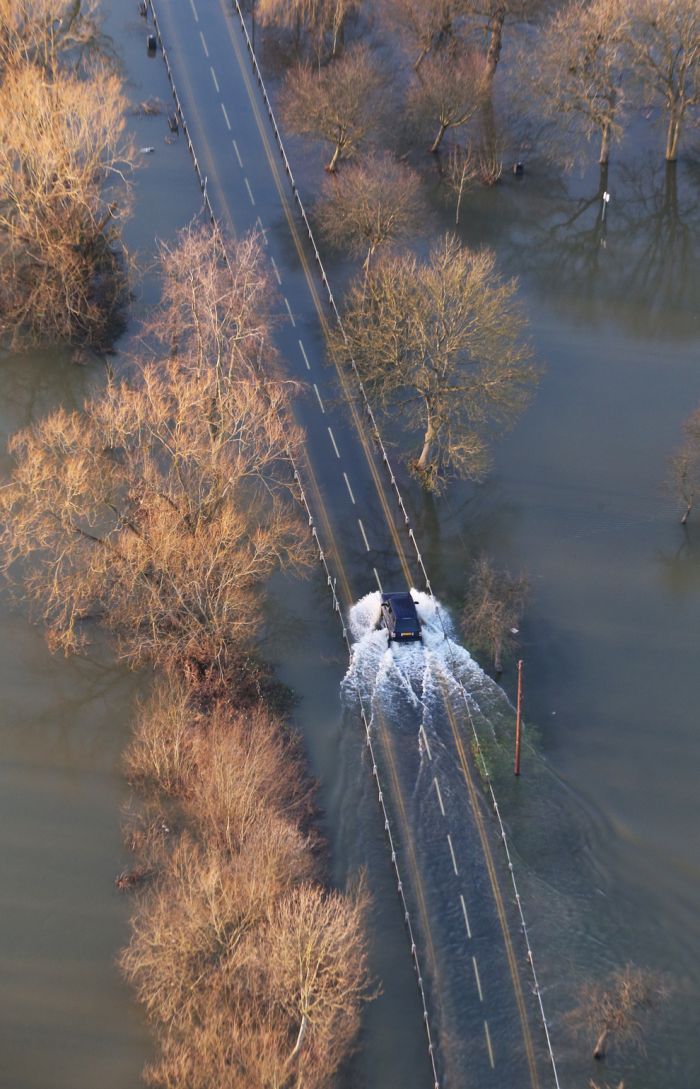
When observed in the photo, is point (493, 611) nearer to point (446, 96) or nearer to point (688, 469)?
point (688, 469)

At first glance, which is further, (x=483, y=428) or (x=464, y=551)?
(x=483, y=428)

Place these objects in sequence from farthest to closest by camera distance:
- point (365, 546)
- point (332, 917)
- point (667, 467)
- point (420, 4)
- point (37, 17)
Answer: point (420, 4), point (37, 17), point (667, 467), point (365, 546), point (332, 917)

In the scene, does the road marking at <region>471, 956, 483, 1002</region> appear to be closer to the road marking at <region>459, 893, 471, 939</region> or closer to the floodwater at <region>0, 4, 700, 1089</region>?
the road marking at <region>459, 893, 471, 939</region>

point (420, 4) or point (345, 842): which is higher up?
point (420, 4)

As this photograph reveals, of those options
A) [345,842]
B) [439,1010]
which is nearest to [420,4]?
[345,842]

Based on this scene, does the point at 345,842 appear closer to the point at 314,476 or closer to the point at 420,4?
the point at 314,476

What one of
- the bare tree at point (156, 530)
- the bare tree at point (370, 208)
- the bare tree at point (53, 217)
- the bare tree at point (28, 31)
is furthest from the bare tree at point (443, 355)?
the bare tree at point (28, 31)
